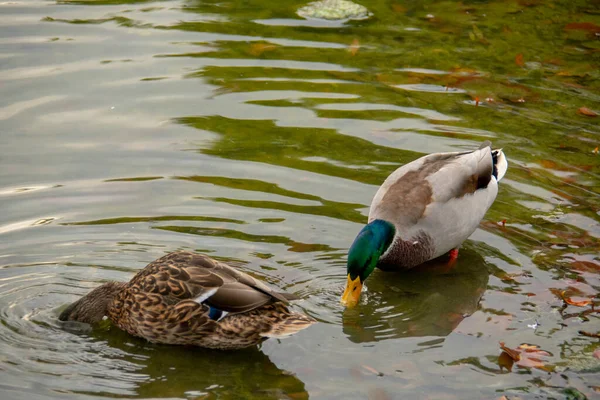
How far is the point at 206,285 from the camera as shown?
559cm

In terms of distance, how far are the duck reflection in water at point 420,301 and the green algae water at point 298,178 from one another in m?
0.02

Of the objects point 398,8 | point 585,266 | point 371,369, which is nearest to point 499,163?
point 585,266

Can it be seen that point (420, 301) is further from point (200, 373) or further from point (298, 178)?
point (298, 178)

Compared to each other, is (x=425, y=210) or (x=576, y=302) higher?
(x=425, y=210)

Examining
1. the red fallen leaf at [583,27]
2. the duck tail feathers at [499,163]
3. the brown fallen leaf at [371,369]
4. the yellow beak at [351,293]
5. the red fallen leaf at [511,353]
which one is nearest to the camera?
the brown fallen leaf at [371,369]

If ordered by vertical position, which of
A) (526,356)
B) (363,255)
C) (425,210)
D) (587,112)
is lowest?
(526,356)

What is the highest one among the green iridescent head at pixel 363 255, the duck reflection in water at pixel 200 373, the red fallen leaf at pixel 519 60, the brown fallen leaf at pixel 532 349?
the red fallen leaf at pixel 519 60

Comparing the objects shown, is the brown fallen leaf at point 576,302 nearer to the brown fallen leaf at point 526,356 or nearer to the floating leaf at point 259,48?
the brown fallen leaf at point 526,356

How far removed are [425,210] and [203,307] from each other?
2091mm

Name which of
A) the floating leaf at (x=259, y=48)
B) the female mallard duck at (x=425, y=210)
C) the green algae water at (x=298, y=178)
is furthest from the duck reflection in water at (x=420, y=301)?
the floating leaf at (x=259, y=48)

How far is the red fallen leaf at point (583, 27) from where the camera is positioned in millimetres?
11077

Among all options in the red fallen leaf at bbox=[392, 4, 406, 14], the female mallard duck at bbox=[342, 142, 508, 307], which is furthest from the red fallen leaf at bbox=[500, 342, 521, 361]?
the red fallen leaf at bbox=[392, 4, 406, 14]

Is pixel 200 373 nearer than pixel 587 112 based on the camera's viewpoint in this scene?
Yes

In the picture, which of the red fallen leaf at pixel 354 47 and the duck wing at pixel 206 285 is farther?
the red fallen leaf at pixel 354 47
